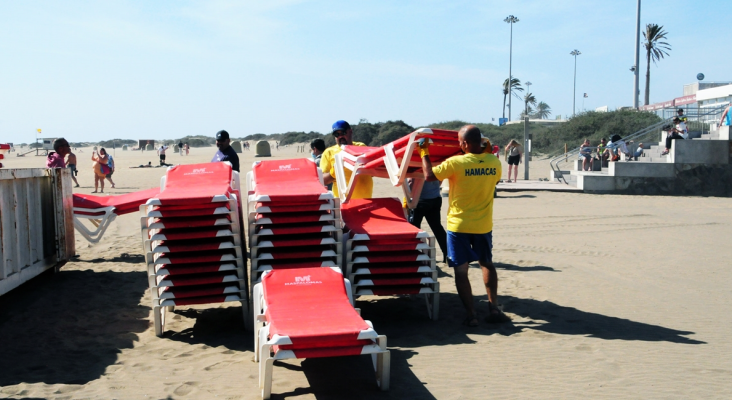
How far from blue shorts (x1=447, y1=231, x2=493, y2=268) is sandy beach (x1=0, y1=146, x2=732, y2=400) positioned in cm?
66

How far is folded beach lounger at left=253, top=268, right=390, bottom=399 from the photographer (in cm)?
420

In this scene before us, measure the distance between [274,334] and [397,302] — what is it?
312 centimetres

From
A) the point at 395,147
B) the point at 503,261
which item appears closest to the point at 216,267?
the point at 395,147

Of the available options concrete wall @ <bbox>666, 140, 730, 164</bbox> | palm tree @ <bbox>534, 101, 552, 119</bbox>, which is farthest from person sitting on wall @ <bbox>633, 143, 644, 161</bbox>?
palm tree @ <bbox>534, 101, 552, 119</bbox>

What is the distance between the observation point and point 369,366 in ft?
16.5

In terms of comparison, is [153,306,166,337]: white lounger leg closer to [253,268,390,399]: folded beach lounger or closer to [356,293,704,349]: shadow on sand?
[253,268,390,399]: folded beach lounger

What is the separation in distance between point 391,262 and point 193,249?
6.22ft

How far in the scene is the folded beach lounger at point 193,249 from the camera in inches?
225

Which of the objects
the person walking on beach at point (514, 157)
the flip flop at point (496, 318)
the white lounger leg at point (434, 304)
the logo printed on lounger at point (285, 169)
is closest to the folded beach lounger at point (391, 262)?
the white lounger leg at point (434, 304)

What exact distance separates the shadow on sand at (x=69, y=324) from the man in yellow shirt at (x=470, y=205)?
10.4 ft

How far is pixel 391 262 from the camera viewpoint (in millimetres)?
6234

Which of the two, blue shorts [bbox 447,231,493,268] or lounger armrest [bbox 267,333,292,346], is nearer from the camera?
lounger armrest [bbox 267,333,292,346]

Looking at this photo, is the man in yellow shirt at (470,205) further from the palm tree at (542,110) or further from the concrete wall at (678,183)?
the palm tree at (542,110)

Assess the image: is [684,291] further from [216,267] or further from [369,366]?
[216,267]
